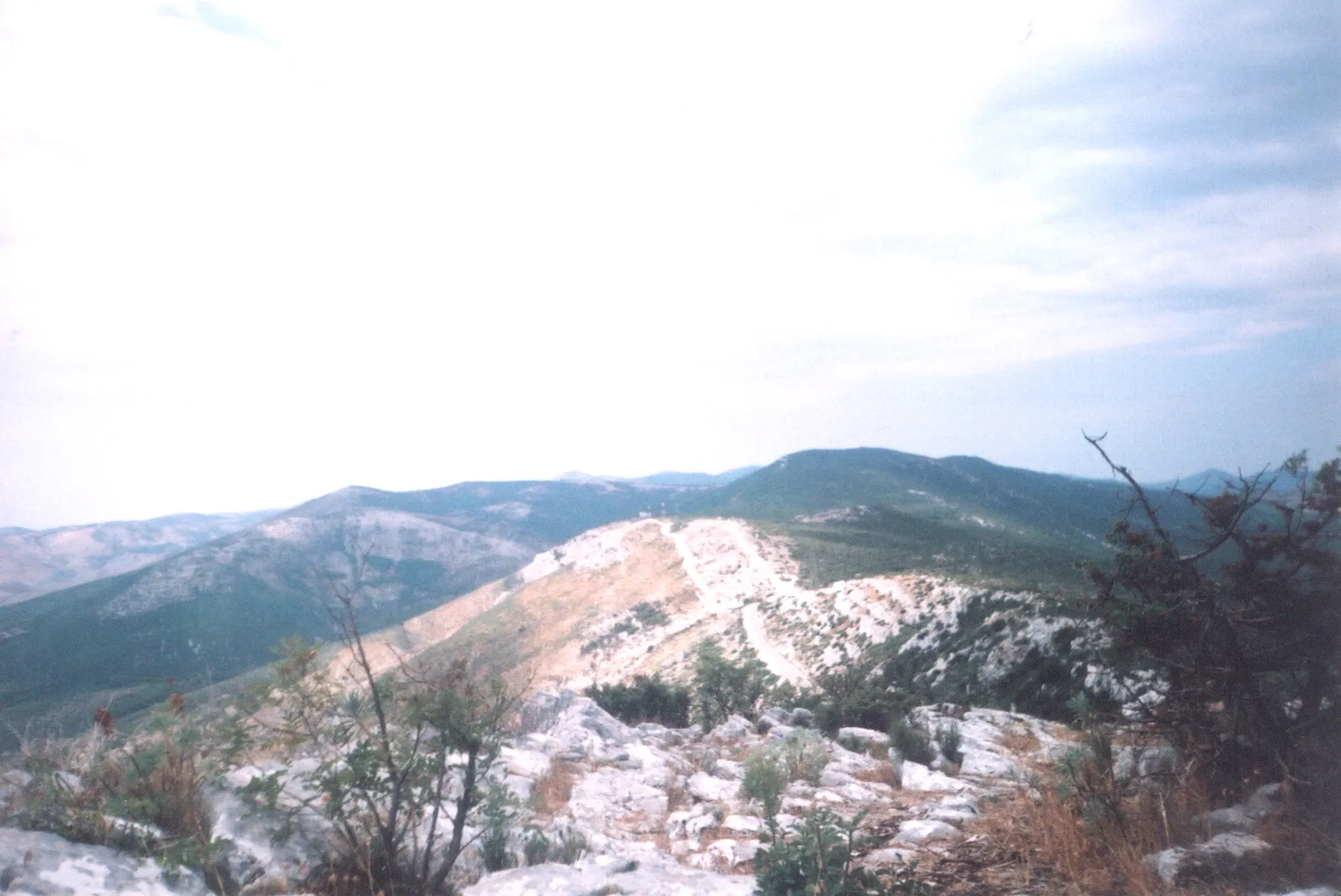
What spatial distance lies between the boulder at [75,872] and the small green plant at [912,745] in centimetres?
916

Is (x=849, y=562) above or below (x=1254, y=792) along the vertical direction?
below

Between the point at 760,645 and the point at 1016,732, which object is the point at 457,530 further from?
the point at 1016,732

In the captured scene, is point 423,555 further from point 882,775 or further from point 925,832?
point 925,832

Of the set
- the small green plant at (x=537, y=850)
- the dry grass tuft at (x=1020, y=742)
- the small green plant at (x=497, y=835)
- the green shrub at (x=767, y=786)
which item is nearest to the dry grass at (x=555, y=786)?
the small green plant at (x=537, y=850)

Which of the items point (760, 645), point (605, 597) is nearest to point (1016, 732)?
point (760, 645)

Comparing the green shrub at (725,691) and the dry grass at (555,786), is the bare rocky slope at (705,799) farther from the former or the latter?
the green shrub at (725,691)

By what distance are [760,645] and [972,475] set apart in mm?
129267

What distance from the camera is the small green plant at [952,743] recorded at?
9.99 metres

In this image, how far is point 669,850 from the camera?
6371 millimetres

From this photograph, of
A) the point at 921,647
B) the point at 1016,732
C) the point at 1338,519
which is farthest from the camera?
the point at 921,647

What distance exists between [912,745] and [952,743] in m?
0.62

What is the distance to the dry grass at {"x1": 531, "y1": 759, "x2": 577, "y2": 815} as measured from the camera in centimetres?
771

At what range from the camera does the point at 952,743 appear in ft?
33.6

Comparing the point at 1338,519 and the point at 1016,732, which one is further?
the point at 1016,732
